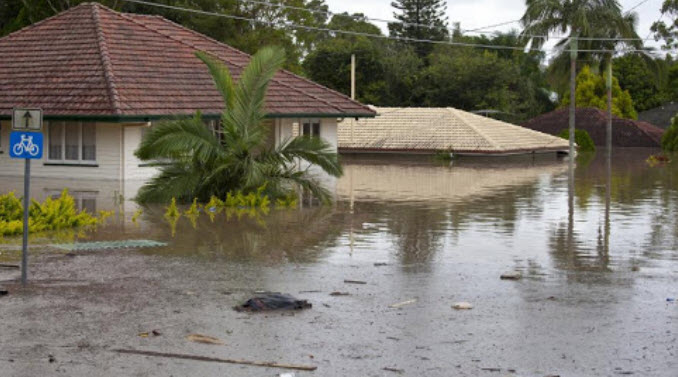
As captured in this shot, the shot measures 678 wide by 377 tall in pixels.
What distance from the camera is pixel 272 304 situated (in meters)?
11.8

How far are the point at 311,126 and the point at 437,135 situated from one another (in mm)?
13057

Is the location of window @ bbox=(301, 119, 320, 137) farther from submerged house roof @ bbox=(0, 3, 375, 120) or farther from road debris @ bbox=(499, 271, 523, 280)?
road debris @ bbox=(499, 271, 523, 280)

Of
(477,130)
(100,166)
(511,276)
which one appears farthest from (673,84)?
(511,276)

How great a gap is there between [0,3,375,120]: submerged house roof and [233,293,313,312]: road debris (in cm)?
1808

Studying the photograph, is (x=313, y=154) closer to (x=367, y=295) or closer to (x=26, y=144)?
(x=367, y=295)

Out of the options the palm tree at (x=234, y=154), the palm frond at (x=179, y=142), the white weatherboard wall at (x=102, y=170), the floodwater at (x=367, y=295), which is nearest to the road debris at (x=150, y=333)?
the floodwater at (x=367, y=295)

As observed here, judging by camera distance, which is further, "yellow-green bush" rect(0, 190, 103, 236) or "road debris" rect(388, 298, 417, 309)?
"yellow-green bush" rect(0, 190, 103, 236)

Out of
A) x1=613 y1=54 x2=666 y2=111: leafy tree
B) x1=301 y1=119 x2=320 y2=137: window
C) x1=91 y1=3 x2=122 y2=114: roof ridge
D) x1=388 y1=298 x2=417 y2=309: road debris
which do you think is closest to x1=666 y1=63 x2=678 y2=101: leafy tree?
x1=613 y1=54 x2=666 y2=111: leafy tree

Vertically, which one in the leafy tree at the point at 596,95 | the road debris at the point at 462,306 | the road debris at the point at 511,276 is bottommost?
the road debris at the point at 462,306

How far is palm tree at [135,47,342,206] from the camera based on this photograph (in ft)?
77.0

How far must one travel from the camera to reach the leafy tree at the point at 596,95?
76.2 meters

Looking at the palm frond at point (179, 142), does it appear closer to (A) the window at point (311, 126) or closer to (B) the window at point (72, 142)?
(B) the window at point (72, 142)

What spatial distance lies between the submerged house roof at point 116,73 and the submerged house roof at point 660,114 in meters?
46.5

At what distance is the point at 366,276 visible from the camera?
47.1 ft
